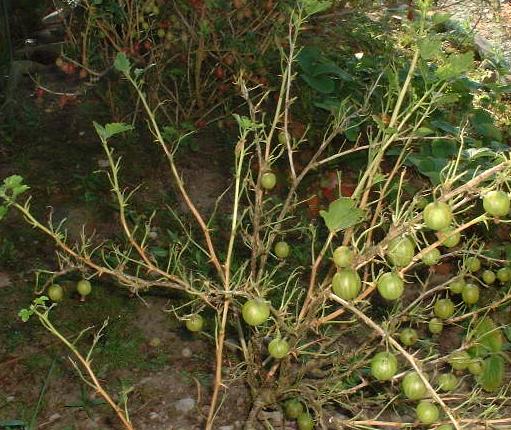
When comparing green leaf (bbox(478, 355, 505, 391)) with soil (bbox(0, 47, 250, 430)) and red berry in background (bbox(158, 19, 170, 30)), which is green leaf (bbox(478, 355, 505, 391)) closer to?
soil (bbox(0, 47, 250, 430))

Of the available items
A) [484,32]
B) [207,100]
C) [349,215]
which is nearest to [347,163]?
[207,100]

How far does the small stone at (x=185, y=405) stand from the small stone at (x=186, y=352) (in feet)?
0.74

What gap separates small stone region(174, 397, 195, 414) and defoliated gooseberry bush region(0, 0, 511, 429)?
A: 0.30 ft

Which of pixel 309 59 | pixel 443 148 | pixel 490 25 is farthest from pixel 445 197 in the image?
pixel 490 25

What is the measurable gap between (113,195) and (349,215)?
6.07ft

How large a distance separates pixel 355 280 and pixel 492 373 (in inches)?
37.8

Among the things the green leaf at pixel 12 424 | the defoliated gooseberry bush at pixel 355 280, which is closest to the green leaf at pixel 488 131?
the defoliated gooseberry bush at pixel 355 280

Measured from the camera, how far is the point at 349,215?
169 centimetres

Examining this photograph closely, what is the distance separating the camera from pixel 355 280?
170 centimetres

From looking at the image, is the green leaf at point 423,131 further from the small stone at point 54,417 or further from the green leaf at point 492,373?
the small stone at point 54,417

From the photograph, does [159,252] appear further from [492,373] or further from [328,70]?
[492,373]

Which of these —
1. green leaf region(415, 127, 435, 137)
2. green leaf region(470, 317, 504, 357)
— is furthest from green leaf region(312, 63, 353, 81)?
green leaf region(470, 317, 504, 357)

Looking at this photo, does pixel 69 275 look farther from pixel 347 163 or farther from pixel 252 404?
pixel 347 163

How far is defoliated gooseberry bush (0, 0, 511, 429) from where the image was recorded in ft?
5.59
